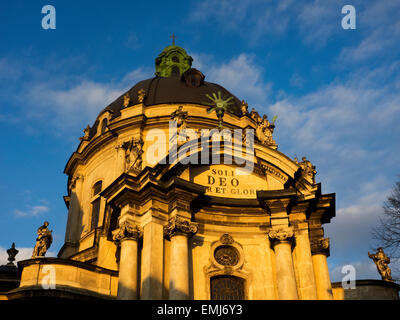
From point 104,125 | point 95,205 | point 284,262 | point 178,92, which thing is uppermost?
point 178,92

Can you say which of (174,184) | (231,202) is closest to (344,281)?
(231,202)

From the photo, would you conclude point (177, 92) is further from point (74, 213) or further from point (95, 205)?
point (74, 213)

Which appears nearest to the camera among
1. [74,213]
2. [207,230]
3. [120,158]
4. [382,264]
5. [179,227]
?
[179,227]

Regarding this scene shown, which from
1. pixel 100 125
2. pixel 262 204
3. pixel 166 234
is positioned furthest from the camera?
pixel 100 125

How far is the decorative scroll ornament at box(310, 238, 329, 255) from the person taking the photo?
69.7 ft

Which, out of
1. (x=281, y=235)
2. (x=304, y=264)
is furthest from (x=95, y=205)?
(x=304, y=264)

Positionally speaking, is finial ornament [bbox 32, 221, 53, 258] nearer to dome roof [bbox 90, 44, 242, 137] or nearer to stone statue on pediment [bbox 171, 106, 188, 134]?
stone statue on pediment [bbox 171, 106, 188, 134]

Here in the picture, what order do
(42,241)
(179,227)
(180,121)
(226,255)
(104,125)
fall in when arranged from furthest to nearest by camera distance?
1. (104,125)
2. (180,121)
3. (226,255)
4. (42,241)
5. (179,227)

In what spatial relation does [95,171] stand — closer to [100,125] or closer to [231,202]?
[100,125]

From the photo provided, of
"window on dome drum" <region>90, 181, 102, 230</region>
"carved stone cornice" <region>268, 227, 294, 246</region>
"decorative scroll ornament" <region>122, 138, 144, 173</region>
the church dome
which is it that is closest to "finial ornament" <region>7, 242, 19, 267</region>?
"window on dome drum" <region>90, 181, 102, 230</region>

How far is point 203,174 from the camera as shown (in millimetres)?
22062

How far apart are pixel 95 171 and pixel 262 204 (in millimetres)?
13204

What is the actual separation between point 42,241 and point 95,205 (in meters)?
9.04

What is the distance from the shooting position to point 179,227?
18.7m
